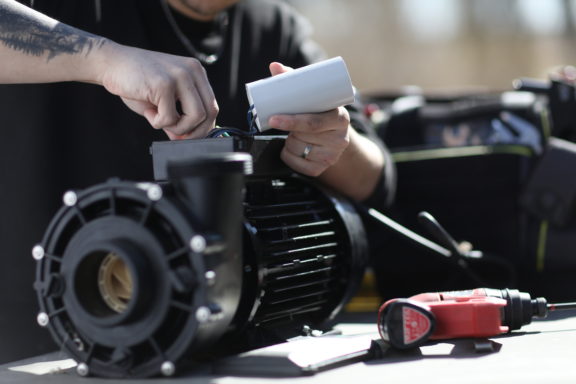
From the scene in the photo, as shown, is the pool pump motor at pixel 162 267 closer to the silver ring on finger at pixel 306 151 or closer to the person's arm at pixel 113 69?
the person's arm at pixel 113 69

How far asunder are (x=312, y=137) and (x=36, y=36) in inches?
16.0

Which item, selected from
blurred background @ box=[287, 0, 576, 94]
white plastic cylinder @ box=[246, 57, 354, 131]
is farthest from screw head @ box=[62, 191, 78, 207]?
blurred background @ box=[287, 0, 576, 94]

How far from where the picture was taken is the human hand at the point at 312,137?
0.97m

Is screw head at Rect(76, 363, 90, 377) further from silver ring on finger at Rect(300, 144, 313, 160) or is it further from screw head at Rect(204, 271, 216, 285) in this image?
silver ring on finger at Rect(300, 144, 313, 160)

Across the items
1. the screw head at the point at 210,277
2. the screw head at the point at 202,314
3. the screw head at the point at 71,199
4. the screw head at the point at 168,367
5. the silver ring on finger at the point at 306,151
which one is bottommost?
the screw head at the point at 168,367

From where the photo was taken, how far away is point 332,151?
1.11 metres

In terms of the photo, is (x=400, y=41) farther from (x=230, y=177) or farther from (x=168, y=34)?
(x=230, y=177)

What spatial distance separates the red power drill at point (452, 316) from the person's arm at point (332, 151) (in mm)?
264

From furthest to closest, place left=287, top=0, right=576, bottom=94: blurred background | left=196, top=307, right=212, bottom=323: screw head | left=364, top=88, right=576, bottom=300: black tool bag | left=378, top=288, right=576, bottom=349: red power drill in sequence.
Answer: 1. left=287, top=0, right=576, bottom=94: blurred background
2. left=364, top=88, right=576, bottom=300: black tool bag
3. left=378, top=288, right=576, bottom=349: red power drill
4. left=196, top=307, right=212, bottom=323: screw head

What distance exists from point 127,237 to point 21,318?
2.28 ft

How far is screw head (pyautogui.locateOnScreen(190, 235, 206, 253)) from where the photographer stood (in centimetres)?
73

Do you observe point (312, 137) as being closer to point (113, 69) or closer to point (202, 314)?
point (113, 69)

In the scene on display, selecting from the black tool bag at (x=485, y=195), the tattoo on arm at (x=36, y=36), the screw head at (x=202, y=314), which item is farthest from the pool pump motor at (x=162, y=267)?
the black tool bag at (x=485, y=195)

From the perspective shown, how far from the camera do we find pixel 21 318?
135 cm
